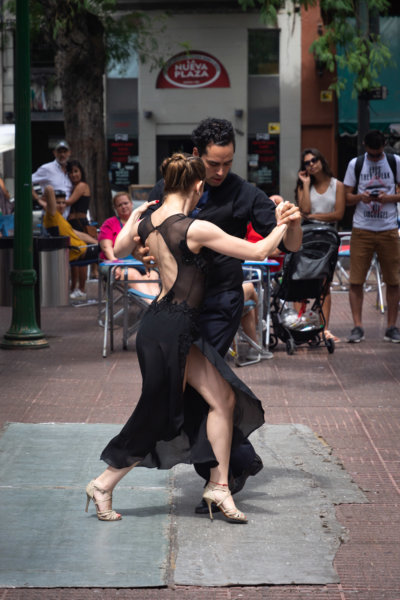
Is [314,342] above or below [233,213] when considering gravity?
below

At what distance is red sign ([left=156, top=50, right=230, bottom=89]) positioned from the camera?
27.4 m

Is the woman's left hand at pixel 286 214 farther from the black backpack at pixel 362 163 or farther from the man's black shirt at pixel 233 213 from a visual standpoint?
the black backpack at pixel 362 163

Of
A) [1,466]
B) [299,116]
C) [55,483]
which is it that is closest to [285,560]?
[55,483]

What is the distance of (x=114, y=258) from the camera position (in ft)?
31.6


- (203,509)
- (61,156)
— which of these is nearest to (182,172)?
(203,509)

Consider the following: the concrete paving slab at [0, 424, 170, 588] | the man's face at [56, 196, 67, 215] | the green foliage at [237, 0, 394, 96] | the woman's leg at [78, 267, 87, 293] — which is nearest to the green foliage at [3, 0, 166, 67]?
the green foliage at [237, 0, 394, 96]

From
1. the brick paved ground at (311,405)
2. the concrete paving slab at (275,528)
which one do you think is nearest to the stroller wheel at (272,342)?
the brick paved ground at (311,405)

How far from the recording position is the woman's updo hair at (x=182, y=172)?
15.4 ft

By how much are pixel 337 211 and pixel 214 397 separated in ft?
20.0

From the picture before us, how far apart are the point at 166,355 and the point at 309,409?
2.88m

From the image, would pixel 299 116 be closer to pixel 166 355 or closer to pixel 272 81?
pixel 272 81

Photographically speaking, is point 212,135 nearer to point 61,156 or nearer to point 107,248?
point 107,248

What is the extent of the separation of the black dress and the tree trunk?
13115mm

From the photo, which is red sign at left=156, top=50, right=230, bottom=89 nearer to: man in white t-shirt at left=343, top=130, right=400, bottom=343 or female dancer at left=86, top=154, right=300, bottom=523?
man in white t-shirt at left=343, top=130, right=400, bottom=343
